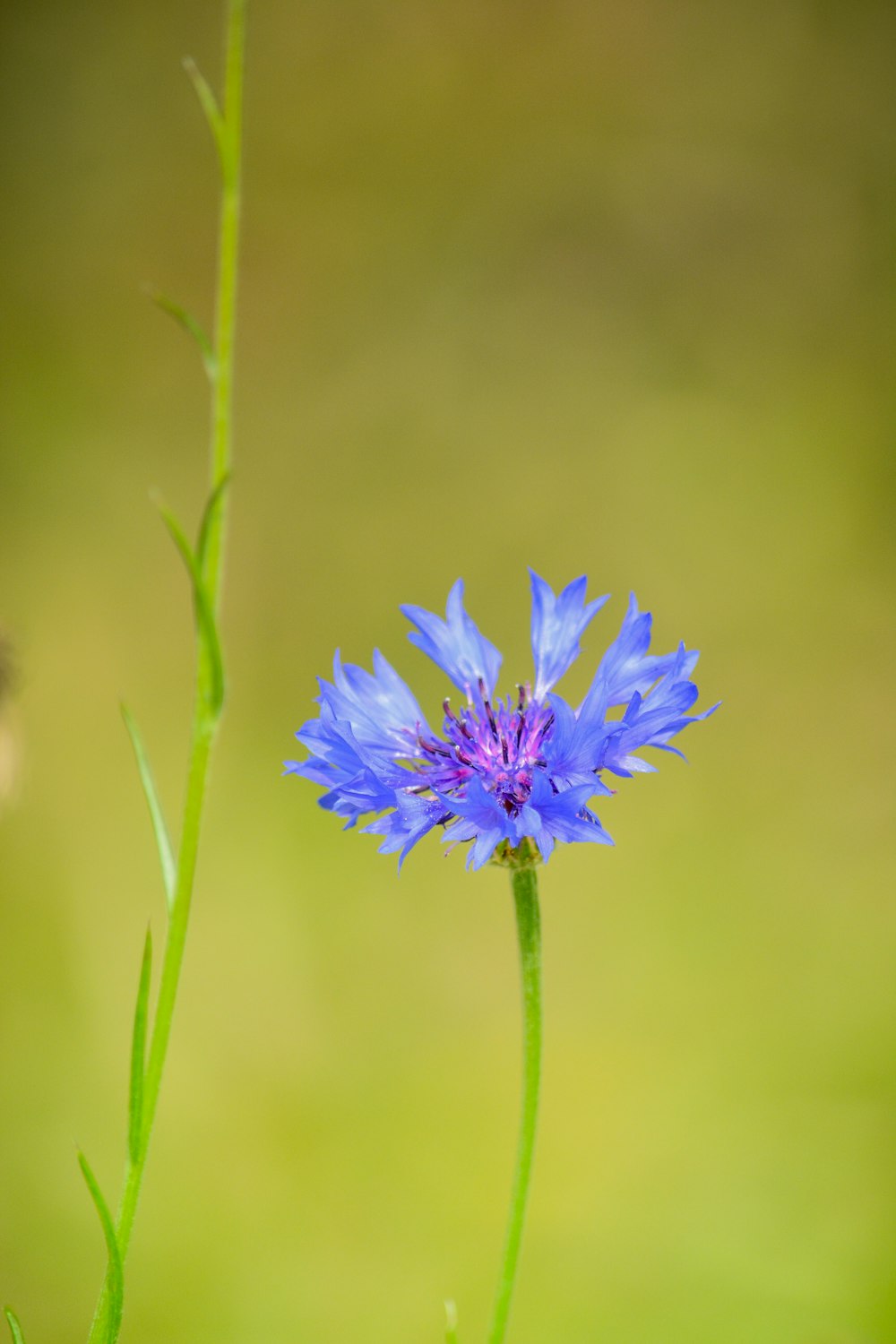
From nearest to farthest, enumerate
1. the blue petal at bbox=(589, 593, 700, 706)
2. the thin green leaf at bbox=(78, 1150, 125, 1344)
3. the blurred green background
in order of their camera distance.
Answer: the thin green leaf at bbox=(78, 1150, 125, 1344) → the blue petal at bbox=(589, 593, 700, 706) → the blurred green background

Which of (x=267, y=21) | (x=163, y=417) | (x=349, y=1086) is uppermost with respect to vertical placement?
(x=267, y=21)

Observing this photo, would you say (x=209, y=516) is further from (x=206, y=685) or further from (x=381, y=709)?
(x=381, y=709)

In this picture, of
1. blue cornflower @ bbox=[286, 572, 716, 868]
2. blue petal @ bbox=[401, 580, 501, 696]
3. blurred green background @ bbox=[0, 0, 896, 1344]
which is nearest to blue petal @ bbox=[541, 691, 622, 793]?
blue cornflower @ bbox=[286, 572, 716, 868]

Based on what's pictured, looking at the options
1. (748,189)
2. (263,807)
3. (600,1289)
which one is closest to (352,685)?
(600,1289)

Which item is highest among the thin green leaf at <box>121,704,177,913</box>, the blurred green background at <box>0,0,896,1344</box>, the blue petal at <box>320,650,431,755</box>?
the blurred green background at <box>0,0,896,1344</box>

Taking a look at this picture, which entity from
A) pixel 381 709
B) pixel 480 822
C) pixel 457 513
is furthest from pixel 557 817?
pixel 457 513

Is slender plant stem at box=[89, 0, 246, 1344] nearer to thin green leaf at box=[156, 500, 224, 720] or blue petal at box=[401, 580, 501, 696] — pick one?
thin green leaf at box=[156, 500, 224, 720]

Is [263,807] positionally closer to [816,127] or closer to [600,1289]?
[600,1289]
